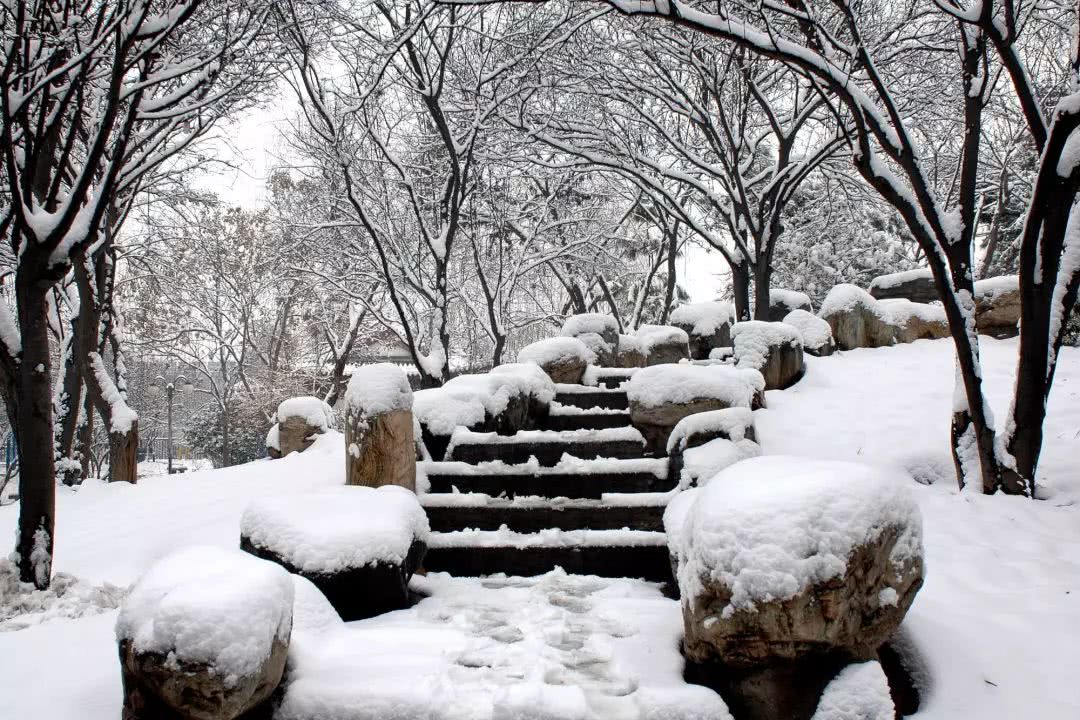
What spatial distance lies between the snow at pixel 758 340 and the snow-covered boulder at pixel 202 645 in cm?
697

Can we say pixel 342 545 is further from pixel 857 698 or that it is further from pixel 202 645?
pixel 857 698

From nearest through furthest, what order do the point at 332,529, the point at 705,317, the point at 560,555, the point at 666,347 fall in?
the point at 332,529 < the point at 560,555 < the point at 666,347 < the point at 705,317

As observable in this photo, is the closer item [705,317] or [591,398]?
[591,398]

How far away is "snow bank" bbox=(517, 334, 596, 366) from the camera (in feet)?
30.1

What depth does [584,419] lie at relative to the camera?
25.0 feet

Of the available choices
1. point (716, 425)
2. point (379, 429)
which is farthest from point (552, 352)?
point (379, 429)

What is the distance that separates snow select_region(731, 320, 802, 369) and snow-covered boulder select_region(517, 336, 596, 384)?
2108 mm

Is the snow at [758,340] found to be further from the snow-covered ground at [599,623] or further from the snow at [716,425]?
the snow at [716,425]

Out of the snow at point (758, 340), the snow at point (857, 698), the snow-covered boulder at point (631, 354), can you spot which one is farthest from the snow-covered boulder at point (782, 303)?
the snow at point (857, 698)

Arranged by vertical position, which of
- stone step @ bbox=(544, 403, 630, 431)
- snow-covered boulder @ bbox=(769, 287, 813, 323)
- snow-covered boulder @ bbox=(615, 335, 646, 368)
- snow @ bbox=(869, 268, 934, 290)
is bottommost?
stone step @ bbox=(544, 403, 630, 431)

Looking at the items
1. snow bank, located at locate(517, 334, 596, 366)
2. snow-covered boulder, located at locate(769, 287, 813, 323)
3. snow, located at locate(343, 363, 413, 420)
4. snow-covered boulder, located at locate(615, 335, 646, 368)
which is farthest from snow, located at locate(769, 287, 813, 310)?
snow, located at locate(343, 363, 413, 420)

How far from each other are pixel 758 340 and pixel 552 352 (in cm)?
269

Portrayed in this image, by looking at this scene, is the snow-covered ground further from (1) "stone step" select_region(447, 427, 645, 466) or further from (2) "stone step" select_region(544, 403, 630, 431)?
(2) "stone step" select_region(544, 403, 630, 431)

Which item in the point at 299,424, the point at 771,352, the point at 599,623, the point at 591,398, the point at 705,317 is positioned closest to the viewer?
the point at 599,623
